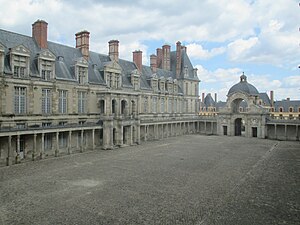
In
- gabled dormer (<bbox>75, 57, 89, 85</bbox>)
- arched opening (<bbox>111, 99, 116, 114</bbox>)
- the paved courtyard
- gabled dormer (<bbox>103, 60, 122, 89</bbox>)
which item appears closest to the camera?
the paved courtyard

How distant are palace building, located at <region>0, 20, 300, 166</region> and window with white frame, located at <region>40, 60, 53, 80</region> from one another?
99 millimetres

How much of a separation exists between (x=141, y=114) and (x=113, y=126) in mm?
9756

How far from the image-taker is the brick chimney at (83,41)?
31019mm

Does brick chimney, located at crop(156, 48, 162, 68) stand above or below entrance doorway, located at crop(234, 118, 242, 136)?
above

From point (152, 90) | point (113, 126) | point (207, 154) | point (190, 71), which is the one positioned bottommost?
point (207, 154)

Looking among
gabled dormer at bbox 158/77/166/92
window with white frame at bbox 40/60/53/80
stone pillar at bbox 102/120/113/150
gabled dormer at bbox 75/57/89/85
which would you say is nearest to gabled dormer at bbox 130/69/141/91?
gabled dormer at bbox 158/77/166/92

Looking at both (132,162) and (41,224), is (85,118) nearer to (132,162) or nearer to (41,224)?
(132,162)

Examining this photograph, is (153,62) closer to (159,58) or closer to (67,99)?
(159,58)

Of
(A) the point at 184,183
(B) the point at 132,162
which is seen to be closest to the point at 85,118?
(B) the point at 132,162

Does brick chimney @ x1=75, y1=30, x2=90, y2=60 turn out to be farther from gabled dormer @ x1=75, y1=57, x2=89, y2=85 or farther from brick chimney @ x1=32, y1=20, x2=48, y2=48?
brick chimney @ x1=32, y1=20, x2=48, y2=48

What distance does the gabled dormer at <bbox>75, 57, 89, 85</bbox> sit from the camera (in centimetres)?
2812

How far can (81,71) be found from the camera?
94.5ft

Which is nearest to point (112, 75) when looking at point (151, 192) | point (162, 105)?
point (162, 105)

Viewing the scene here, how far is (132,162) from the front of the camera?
21.0 meters
